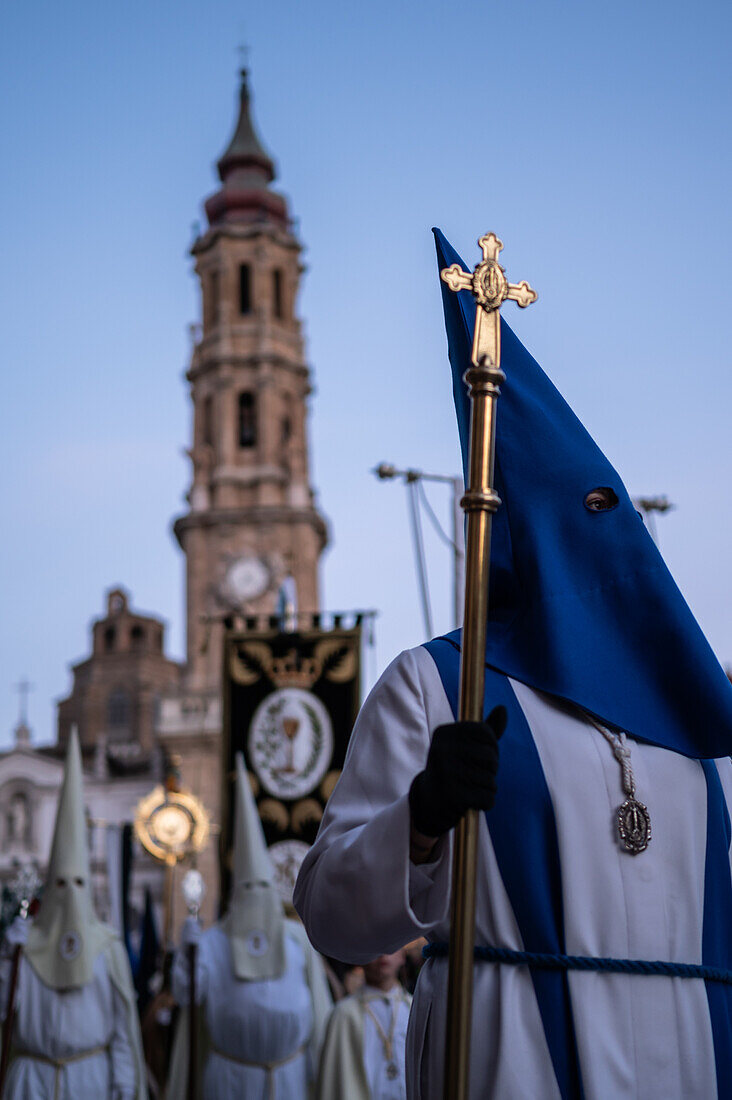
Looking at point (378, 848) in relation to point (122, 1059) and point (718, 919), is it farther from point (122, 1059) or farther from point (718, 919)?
point (122, 1059)

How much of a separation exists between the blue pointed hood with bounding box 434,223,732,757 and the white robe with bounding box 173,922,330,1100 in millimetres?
6726

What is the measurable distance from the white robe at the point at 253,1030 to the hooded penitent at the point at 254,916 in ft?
0.28

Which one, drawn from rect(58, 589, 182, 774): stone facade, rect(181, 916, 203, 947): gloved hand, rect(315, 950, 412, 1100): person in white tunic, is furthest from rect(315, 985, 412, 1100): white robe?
rect(58, 589, 182, 774): stone facade

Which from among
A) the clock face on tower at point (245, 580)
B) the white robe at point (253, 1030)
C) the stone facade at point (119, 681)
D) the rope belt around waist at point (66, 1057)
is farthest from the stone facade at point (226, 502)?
the rope belt around waist at point (66, 1057)

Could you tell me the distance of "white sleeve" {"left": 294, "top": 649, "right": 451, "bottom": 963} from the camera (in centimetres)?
242

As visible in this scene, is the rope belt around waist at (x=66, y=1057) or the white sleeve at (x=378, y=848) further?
the rope belt around waist at (x=66, y=1057)

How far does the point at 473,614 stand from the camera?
2355 millimetres

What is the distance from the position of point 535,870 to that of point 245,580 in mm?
37293

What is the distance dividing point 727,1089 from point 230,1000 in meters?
6.92

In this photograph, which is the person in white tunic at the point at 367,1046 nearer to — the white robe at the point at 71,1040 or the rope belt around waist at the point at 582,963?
the white robe at the point at 71,1040

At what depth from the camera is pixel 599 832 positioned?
2.62 metres

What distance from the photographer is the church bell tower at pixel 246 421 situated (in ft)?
130

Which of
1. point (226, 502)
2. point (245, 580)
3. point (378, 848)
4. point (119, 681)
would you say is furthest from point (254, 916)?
point (119, 681)

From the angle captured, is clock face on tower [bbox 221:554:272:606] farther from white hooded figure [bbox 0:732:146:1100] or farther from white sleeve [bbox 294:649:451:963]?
white sleeve [bbox 294:649:451:963]
